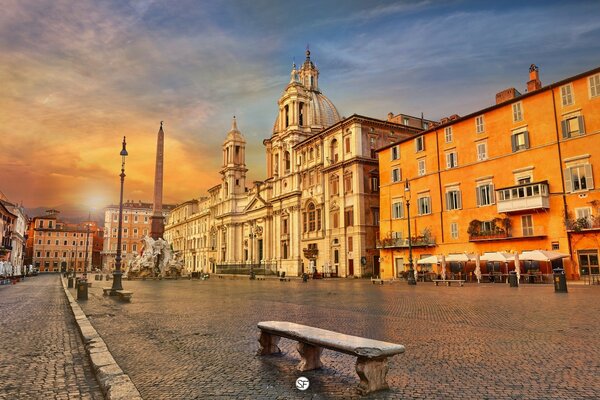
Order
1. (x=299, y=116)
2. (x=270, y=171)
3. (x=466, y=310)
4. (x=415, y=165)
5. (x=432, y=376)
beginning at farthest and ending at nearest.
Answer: (x=270, y=171)
(x=299, y=116)
(x=415, y=165)
(x=466, y=310)
(x=432, y=376)

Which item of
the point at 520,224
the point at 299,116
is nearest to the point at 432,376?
the point at 520,224

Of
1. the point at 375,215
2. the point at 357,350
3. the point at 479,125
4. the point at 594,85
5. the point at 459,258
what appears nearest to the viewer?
the point at 357,350

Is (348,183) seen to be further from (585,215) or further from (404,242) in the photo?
(585,215)

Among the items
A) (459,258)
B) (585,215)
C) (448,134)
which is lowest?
(459,258)

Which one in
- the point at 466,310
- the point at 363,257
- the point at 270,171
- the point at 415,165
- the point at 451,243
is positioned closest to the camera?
the point at 466,310

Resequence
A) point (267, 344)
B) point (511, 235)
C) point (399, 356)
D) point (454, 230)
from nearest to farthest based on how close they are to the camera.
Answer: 1. point (399, 356)
2. point (267, 344)
3. point (511, 235)
4. point (454, 230)

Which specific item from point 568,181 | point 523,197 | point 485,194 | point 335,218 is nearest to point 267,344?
point 523,197

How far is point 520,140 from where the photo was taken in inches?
1264

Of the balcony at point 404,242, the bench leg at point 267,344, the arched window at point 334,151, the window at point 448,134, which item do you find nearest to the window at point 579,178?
the window at point 448,134

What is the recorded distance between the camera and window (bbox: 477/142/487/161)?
34.6m

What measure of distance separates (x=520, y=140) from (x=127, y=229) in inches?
4523

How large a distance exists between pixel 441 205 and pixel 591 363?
107 ft

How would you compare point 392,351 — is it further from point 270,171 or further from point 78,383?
point 270,171

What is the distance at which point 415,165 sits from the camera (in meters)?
41.1
